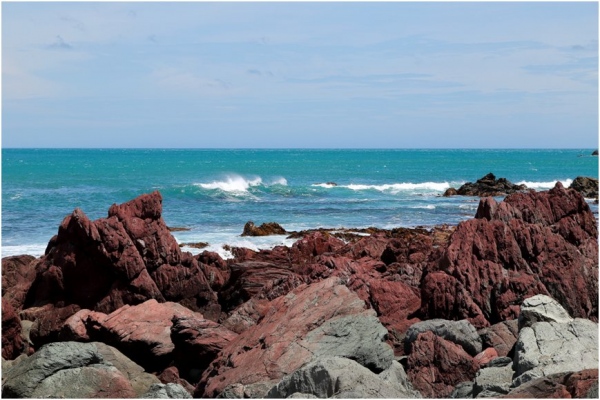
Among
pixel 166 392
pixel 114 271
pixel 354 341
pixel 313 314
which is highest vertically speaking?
pixel 313 314

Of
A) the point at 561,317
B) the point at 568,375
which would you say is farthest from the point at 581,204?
the point at 568,375

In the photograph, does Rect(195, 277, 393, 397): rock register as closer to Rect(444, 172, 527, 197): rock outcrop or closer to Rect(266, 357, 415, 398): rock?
Rect(266, 357, 415, 398): rock

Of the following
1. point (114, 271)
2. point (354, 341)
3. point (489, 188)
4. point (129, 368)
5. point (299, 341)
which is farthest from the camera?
point (489, 188)

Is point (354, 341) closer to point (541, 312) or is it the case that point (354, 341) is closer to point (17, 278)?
point (541, 312)

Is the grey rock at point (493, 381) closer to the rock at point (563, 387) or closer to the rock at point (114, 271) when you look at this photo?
the rock at point (563, 387)

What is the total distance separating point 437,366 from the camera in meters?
12.1

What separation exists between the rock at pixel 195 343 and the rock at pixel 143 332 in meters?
0.31

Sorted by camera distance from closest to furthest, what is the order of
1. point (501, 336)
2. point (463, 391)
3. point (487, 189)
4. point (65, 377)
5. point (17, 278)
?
point (463, 391)
point (65, 377)
point (501, 336)
point (17, 278)
point (487, 189)

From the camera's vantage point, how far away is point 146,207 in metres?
20.2

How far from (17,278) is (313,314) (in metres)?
10.5

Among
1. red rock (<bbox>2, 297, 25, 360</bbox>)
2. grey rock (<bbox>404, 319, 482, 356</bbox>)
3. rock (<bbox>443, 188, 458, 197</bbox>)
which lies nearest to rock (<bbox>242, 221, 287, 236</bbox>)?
red rock (<bbox>2, 297, 25, 360</bbox>)

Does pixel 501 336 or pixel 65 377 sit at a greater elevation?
pixel 501 336

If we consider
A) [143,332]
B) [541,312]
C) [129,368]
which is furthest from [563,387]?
[143,332]

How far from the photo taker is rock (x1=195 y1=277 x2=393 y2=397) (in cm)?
1166
